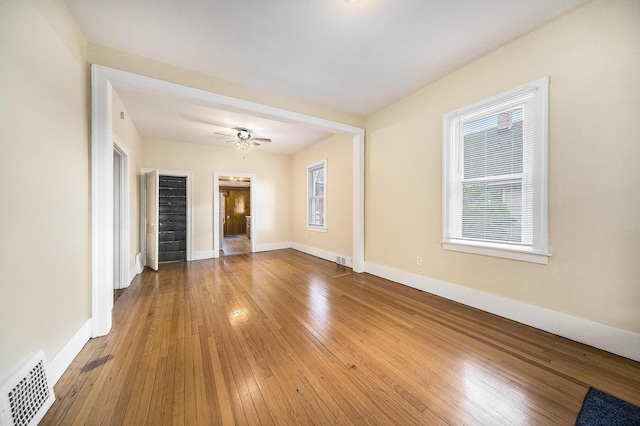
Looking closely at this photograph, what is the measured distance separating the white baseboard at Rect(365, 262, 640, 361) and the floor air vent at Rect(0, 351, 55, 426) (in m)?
3.66

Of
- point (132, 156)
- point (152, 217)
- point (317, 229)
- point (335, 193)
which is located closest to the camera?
point (132, 156)

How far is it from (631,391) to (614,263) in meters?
0.92

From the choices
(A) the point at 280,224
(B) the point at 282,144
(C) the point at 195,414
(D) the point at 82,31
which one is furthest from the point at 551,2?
(A) the point at 280,224

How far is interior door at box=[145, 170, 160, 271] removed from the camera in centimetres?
439

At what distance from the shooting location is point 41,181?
1483 mm

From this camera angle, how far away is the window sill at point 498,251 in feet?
7.23

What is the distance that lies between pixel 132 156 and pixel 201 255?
2.60 m

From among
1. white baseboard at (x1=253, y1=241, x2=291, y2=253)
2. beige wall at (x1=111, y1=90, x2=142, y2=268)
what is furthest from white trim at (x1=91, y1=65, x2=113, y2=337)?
white baseboard at (x1=253, y1=241, x2=291, y2=253)

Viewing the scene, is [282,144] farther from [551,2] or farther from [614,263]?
[614,263]

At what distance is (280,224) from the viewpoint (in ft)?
22.2

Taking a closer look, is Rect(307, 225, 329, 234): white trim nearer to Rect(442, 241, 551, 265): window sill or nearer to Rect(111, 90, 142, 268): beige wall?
Rect(442, 241, 551, 265): window sill

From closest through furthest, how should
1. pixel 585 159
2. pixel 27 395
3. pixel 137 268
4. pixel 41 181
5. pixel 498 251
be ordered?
pixel 27 395
pixel 41 181
pixel 585 159
pixel 498 251
pixel 137 268

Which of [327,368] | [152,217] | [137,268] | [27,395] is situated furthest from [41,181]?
[137,268]

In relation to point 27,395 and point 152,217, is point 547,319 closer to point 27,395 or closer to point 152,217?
point 27,395
